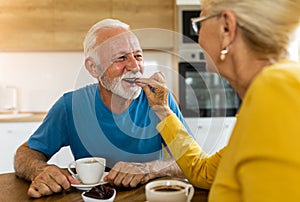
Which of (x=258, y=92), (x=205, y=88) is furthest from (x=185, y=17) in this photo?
(x=258, y=92)

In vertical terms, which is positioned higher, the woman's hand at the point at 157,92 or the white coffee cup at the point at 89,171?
the woman's hand at the point at 157,92

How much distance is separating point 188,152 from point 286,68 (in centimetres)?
60

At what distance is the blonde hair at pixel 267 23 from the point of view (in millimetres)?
793

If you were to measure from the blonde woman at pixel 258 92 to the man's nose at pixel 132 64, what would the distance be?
62cm

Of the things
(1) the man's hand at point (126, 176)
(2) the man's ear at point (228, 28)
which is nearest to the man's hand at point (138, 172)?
(1) the man's hand at point (126, 176)

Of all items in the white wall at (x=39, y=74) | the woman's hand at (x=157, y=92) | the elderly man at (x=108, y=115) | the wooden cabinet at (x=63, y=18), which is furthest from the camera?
the white wall at (x=39, y=74)

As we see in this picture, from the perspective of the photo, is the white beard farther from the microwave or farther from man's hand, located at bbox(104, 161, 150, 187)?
the microwave

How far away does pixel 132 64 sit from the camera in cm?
159

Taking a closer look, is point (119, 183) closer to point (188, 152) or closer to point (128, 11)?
point (188, 152)

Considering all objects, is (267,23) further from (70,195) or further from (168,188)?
(70,195)

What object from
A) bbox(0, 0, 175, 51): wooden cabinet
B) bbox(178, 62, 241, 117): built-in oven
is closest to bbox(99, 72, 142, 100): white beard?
bbox(178, 62, 241, 117): built-in oven

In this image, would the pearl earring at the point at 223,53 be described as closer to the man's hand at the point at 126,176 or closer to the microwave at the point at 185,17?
the man's hand at the point at 126,176

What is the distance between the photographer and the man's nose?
62.3 inches

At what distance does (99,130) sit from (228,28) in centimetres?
90
